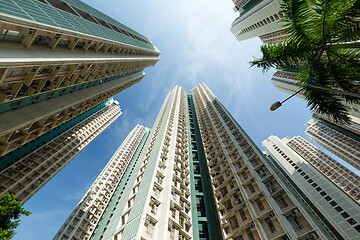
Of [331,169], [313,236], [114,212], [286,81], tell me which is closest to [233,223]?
[313,236]

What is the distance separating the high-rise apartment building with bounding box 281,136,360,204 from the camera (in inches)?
2960

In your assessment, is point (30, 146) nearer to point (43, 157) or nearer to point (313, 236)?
point (43, 157)

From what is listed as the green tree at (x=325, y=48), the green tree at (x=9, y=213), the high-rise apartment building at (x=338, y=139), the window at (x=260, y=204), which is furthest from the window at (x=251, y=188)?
the high-rise apartment building at (x=338, y=139)

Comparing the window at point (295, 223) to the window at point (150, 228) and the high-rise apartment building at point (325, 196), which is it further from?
the high-rise apartment building at point (325, 196)

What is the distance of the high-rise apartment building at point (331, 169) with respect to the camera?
75188mm

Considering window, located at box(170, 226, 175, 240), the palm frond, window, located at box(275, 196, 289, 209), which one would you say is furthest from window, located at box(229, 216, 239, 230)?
the palm frond

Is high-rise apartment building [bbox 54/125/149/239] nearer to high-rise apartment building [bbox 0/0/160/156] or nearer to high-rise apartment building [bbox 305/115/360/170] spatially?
high-rise apartment building [bbox 0/0/160/156]

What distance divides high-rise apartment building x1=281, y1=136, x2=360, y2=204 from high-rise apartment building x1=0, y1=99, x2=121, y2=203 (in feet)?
377

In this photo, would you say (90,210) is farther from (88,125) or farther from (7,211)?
(7,211)

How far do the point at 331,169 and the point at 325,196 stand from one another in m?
32.2

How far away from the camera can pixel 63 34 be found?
23484 millimetres

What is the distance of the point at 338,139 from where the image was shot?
8944 centimetres

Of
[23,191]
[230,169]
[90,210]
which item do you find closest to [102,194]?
[90,210]

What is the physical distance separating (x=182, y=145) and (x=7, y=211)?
34.0 meters
